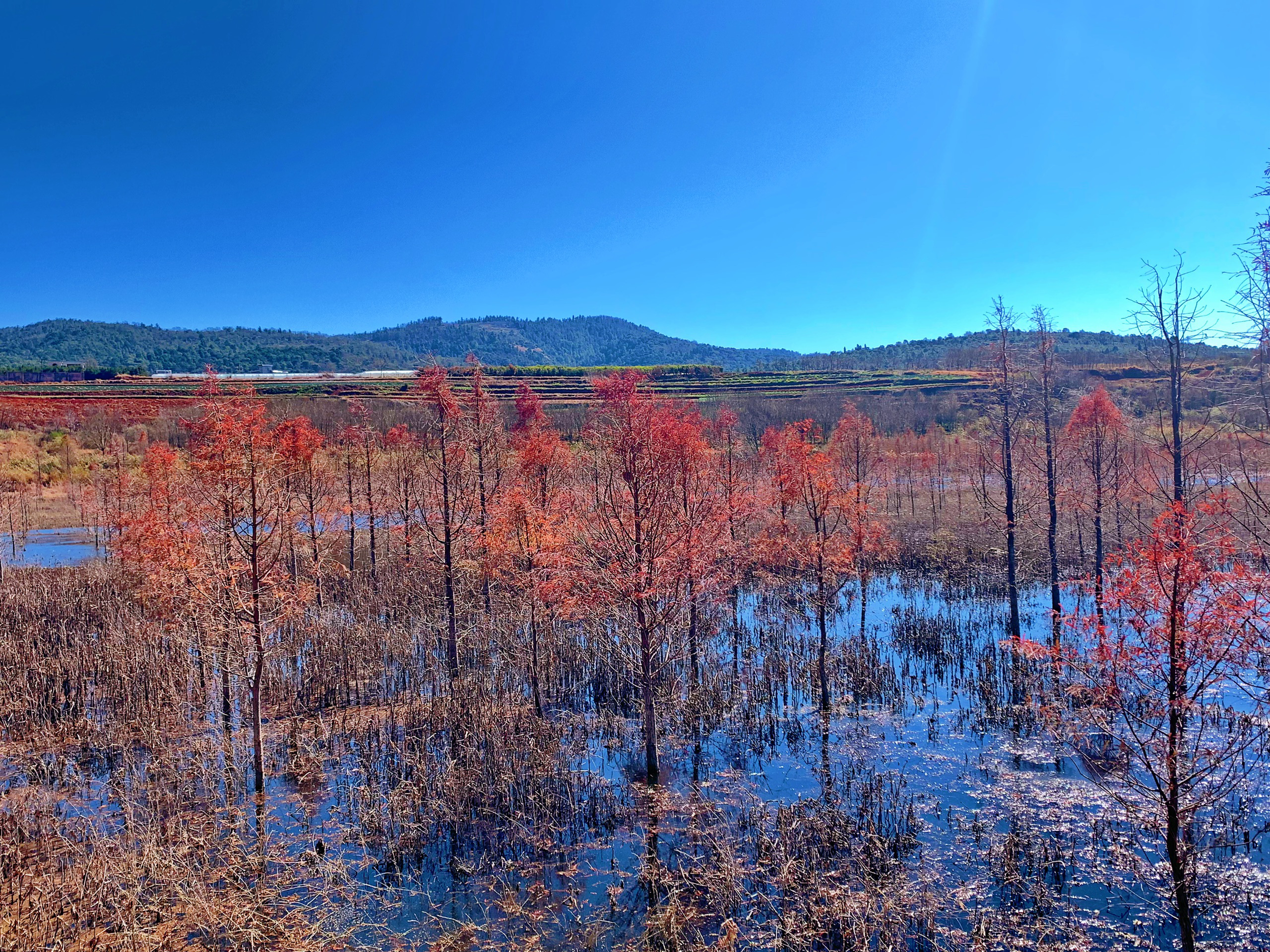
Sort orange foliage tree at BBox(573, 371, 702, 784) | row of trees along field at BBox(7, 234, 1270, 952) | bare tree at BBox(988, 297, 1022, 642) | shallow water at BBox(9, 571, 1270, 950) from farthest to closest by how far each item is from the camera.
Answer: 1. bare tree at BBox(988, 297, 1022, 642)
2. orange foliage tree at BBox(573, 371, 702, 784)
3. shallow water at BBox(9, 571, 1270, 950)
4. row of trees along field at BBox(7, 234, 1270, 952)

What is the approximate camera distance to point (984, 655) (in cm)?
2003

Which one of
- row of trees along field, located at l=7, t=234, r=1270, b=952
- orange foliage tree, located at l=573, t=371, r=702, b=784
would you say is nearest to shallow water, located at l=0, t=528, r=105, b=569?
row of trees along field, located at l=7, t=234, r=1270, b=952

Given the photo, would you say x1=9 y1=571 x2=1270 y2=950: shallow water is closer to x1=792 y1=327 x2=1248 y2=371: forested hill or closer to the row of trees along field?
the row of trees along field

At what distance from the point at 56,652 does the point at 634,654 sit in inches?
671

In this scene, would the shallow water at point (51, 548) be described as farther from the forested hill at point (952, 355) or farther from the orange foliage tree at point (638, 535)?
the forested hill at point (952, 355)

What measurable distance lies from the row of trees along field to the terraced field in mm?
53313

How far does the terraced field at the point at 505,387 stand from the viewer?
8230cm

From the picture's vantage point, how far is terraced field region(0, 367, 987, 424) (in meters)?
82.3

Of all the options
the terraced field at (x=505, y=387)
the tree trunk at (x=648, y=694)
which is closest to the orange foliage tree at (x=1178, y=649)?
the tree trunk at (x=648, y=694)

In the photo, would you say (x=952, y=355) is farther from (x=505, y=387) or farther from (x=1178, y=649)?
(x=1178, y=649)

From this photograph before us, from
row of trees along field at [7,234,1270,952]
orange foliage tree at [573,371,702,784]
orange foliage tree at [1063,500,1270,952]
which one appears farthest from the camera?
orange foliage tree at [573,371,702,784]

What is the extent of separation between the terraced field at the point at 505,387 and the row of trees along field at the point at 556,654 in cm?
5331

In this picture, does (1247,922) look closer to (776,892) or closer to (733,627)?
(776,892)

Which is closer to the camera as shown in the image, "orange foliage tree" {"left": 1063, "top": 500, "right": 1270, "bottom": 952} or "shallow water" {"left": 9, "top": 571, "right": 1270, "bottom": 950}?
"orange foliage tree" {"left": 1063, "top": 500, "right": 1270, "bottom": 952}
